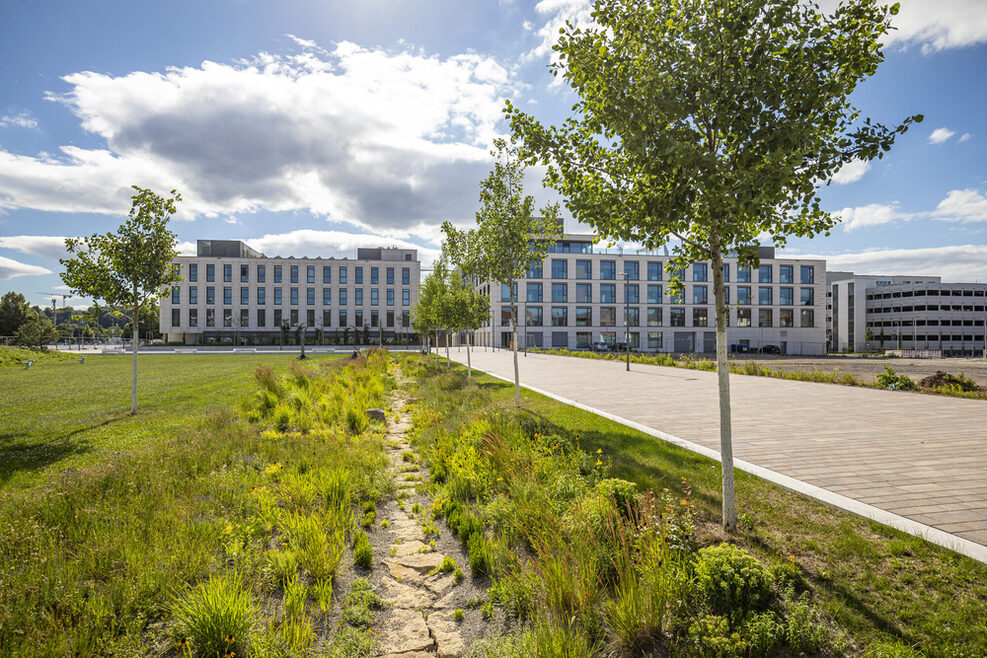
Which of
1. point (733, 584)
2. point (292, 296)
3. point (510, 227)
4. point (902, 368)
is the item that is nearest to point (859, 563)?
point (733, 584)

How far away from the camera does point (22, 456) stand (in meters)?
7.67

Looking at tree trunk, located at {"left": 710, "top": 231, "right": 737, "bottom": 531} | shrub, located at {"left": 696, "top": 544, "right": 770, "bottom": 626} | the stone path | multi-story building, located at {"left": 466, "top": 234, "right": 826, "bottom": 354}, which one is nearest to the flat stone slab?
the stone path

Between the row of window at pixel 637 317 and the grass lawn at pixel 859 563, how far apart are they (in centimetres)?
6424

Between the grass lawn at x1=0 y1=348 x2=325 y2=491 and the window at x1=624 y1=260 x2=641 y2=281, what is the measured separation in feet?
206

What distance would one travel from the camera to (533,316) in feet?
230

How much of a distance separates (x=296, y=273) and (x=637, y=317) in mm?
58876

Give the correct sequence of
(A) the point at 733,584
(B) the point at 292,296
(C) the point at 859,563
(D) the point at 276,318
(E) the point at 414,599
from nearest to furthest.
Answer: (A) the point at 733,584 → (C) the point at 859,563 → (E) the point at 414,599 → (D) the point at 276,318 → (B) the point at 292,296

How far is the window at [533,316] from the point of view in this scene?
69688 mm

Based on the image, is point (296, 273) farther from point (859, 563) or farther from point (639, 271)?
point (859, 563)

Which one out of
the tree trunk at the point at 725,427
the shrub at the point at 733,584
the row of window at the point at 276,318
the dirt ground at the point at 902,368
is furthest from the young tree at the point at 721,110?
the row of window at the point at 276,318

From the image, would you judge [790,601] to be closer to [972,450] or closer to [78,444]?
[972,450]

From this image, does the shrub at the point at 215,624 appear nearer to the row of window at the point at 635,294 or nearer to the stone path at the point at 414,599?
the stone path at the point at 414,599

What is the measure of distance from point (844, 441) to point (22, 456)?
44.9 ft

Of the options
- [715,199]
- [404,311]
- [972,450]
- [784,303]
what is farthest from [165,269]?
[784,303]
